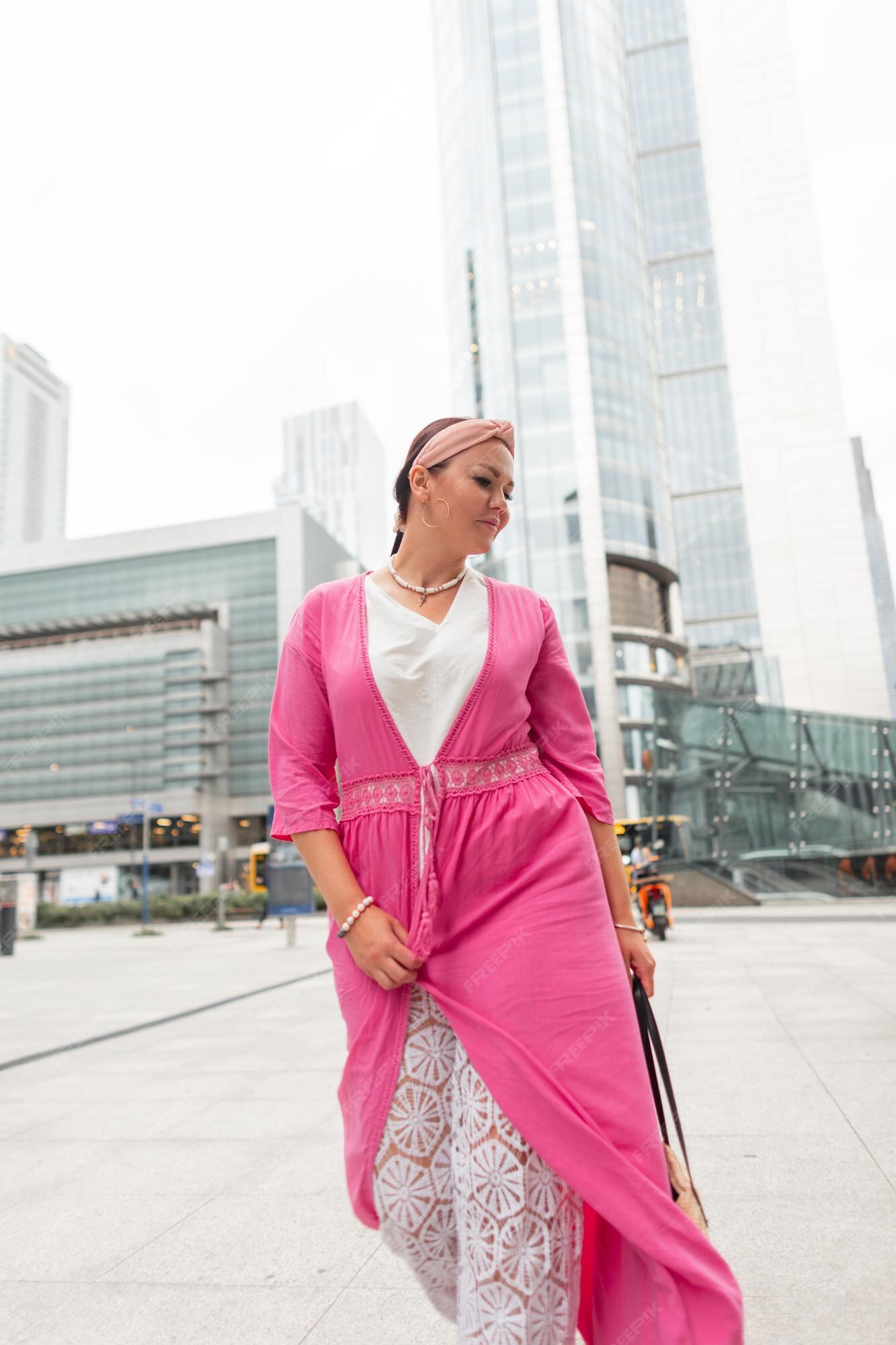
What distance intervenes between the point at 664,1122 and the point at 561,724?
→ 744mm

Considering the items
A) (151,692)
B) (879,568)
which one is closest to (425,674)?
(151,692)

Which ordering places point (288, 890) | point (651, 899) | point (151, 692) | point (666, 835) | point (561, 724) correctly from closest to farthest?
point (561, 724), point (651, 899), point (288, 890), point (666, 835), point (151, 692)

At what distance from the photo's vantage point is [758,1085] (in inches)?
184

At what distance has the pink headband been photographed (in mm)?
1729

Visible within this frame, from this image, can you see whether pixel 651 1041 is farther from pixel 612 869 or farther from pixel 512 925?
pixel 512 925

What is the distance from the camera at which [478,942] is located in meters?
1.55

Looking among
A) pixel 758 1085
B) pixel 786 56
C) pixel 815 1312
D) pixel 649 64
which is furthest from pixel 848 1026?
pixel 786 56

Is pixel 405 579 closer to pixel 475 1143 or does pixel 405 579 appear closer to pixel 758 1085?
pixel 475 1143

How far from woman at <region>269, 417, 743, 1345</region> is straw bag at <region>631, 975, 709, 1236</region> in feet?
0.20

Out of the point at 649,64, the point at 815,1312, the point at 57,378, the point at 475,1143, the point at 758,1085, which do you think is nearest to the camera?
the point at 475,1143

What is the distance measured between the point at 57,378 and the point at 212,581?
126 meters

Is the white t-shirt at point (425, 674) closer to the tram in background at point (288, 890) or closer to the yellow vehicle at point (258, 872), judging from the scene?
the tram in background at point (288, 890)

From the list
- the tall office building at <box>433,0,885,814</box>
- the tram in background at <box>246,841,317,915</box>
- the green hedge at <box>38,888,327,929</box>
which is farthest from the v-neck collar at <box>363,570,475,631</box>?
the green hedge at <box>38,888,327,929</box>

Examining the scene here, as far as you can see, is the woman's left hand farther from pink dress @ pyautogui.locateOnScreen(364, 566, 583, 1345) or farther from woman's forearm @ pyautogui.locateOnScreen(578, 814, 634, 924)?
pink dress @ pyautogui.locateOnScreen(364, 566, 583, 1345)
